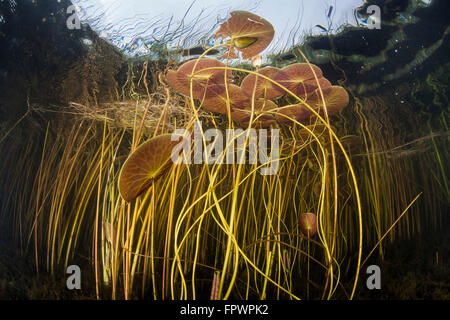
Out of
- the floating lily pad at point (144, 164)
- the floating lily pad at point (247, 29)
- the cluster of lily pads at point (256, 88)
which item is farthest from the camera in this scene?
the cluster of lily pads at point (256, 88)

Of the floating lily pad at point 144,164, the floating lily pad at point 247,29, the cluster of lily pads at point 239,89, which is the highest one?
the floating lily pad at point 247,29

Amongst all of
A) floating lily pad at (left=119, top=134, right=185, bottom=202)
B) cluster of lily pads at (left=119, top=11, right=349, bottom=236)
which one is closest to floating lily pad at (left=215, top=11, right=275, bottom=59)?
cluster of lily pads at (left=119, top=11, right=349, bottom=236)

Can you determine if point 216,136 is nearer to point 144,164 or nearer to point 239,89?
point 239,89

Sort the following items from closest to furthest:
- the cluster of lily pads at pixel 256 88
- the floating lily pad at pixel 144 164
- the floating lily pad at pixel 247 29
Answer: the floating lily pad at pixel 144 164, the floating lily pad at pixel 247 29, the cluster of lily pads at pixel 256 88

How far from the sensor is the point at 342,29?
134cm

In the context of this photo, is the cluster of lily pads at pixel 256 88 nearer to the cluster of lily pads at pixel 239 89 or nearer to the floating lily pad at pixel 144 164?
the cluster of lily pads at pixel 239 89

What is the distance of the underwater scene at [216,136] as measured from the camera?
3.07 feet

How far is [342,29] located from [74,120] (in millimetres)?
1955

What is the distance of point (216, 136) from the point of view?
3.24 ft

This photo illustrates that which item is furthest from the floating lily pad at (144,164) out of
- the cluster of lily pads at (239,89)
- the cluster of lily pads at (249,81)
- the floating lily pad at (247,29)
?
the floating lily pad at (247,29)
